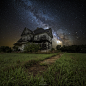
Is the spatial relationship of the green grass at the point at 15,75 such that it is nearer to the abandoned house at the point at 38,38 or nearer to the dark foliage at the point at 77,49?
the abandoned house at the point at 38,38

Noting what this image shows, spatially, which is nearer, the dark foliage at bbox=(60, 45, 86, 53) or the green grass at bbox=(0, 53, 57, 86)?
the green grass at bbox=(0, 53, 57, 86)

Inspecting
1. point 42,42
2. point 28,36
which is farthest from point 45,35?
point 28,36

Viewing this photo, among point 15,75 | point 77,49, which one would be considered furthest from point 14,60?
point 77,49

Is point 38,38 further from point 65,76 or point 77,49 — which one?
point 65,76

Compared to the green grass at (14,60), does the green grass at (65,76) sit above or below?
above

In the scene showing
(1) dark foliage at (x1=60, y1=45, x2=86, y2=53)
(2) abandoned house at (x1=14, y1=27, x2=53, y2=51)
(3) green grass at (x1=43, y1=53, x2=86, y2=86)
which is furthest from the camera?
(1) dark foliage at (x1=60, y1=45, x2=86, y2=53)

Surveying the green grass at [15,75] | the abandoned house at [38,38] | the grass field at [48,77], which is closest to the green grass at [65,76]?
the grass field at [48,77]

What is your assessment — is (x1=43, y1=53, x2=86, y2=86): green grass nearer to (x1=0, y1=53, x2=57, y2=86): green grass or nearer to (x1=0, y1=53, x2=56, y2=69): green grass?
(x1=0, y1=53, x2=57, y2=86): green grass

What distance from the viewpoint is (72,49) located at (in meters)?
16.0

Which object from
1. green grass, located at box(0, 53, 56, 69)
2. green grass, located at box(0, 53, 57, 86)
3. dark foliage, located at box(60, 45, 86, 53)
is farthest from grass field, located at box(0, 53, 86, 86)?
dark foliage, located at box(60, 45, 86, 53)

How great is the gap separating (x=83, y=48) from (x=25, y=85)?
18644 millimetres

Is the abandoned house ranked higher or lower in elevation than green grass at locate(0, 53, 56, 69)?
higher

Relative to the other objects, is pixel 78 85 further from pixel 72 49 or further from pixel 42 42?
pixel 72 49

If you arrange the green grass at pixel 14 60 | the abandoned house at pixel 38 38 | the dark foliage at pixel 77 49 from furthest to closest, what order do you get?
1. the dark foliage at pixel 77 49
2. the abandoned house at pixel 38 38
3. the green grass at pixel 14 60
